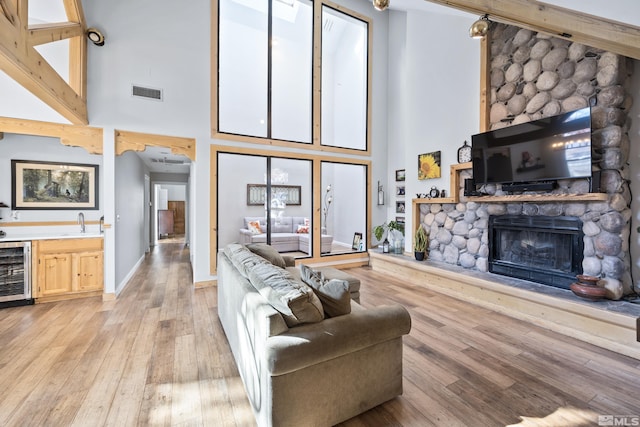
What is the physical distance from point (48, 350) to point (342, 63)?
27.9ft

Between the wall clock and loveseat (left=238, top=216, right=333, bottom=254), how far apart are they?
132 inches

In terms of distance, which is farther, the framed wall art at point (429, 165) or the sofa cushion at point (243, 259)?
the framed wall art at point (429, 165)

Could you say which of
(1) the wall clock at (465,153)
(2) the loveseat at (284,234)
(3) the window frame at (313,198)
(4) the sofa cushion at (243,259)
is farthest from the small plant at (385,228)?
→ (4) the sofa cushion at (243,259)

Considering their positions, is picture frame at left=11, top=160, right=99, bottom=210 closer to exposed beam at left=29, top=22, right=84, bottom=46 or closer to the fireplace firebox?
exposed beam at left=29, top=22, right=84, bottom=46

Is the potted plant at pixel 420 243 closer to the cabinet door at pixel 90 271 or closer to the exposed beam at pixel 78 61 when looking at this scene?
the cabinet door at pixel 90 271

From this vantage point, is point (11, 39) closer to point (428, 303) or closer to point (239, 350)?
point (239, 350)

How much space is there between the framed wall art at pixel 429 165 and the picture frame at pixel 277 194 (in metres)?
4.44

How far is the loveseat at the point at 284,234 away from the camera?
7000mm

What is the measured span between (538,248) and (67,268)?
20.6 ft

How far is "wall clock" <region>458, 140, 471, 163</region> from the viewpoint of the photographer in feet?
14.2

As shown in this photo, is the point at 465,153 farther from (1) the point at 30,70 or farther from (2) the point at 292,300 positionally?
(1) the point at 30,70

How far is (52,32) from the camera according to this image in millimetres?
2900

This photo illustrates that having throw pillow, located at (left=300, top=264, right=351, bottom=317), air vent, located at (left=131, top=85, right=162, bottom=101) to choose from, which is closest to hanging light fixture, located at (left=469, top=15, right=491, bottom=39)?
throw pillow, located at (left=300, top=264, right=351, bottom=317)

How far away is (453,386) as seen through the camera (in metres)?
1.99
